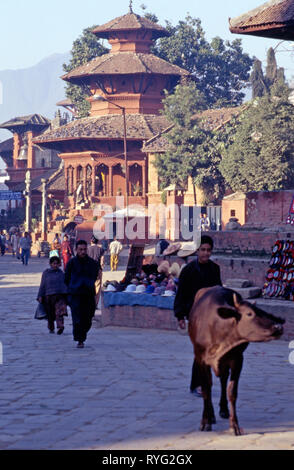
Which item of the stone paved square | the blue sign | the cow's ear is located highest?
the blue sign

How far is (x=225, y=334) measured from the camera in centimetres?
738

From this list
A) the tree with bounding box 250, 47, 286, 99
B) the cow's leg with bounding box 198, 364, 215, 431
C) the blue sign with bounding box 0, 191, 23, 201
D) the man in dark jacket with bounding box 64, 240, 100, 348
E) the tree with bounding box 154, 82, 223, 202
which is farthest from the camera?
the tree with bounding box 250, 47, 286, 99

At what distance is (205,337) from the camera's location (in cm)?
755

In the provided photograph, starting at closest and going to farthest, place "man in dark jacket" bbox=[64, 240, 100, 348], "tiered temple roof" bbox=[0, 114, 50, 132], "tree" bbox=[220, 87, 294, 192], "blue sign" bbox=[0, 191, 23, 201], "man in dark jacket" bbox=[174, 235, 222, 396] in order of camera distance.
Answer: "man in dark jacket" bbox=[174, 235, 222, 396]
"man in dark jacket" bbox=[64, 240, 100, 348]
"tree" bbox=[220, 87, 294, 192]
"blue sign" bbox=[0, 191, 23, 201]
"tiered temple roof" bbox=[0, 114, 50, 132]

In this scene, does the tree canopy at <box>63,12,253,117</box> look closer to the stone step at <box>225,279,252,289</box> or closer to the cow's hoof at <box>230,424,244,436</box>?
the stone step at <box>225,279,252,289</box>

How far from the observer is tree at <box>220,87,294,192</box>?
140ft

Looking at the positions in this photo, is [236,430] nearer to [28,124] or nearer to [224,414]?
[224,414]

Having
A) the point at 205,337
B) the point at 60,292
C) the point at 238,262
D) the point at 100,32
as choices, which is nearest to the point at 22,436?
the point at 205,337

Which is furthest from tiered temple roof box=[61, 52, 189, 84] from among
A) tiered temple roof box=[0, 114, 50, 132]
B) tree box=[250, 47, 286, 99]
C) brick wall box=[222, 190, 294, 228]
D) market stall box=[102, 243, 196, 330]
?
market stall box=[102, 243, 196, 330]

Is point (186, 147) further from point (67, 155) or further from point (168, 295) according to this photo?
point (168, 295)

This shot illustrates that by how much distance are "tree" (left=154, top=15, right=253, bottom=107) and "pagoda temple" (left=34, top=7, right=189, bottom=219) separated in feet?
13.0

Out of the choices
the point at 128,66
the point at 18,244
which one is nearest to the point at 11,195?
the point at 18,244

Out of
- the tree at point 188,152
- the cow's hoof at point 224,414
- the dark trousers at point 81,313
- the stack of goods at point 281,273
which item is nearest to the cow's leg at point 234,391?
the cow's hoof at point 224,414
